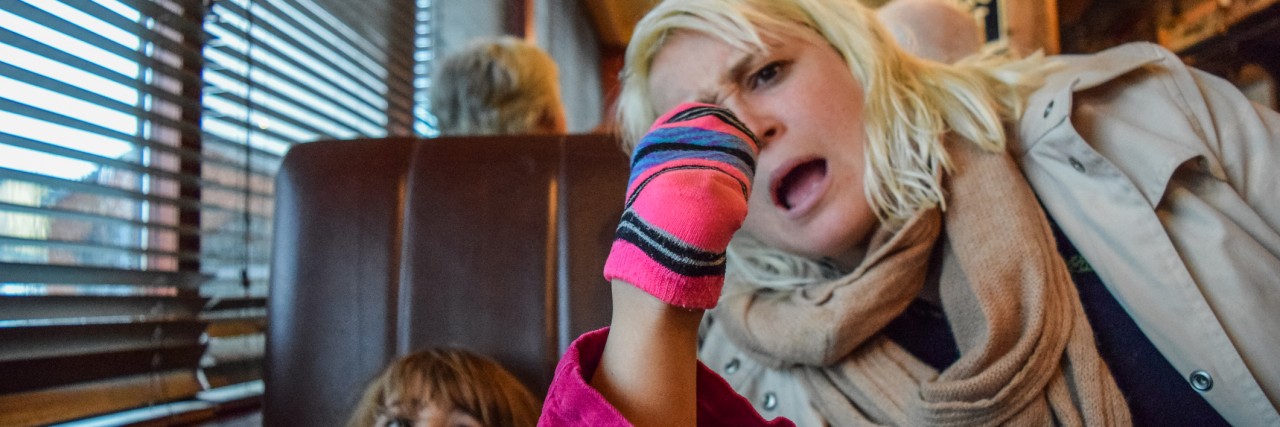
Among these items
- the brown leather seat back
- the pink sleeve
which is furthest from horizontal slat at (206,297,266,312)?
the pink sleeve

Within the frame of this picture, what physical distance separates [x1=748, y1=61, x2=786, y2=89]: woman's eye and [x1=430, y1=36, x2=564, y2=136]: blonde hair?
25.2 inches

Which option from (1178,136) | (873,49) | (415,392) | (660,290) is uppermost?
(873,49)

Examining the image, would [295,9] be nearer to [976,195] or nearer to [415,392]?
[415,392]

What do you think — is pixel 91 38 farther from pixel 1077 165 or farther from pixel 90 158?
pixel 1077 165

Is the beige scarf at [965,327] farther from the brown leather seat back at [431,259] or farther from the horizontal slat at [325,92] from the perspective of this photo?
the horizontal slat at [325,92]

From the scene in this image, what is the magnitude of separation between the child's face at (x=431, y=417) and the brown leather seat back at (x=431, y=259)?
113 mm

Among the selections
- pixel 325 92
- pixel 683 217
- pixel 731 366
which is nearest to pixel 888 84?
pixel 731 366

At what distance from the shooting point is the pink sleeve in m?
0.42

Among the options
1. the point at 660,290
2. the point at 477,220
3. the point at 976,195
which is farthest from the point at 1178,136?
the point at 477,220

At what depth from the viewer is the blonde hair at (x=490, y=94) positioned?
136 centimetres

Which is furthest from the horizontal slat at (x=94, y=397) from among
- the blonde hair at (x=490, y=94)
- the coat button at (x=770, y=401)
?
the coat button at (x=770, y=401)

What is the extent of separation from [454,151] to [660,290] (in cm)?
60

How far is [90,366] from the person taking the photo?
793mm

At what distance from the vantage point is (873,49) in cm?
82
